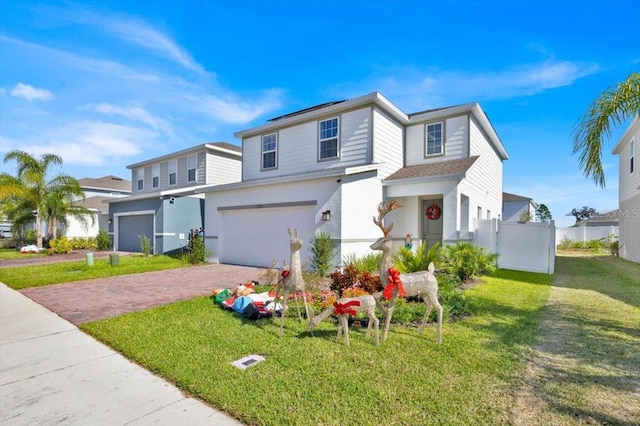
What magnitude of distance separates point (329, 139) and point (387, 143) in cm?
241

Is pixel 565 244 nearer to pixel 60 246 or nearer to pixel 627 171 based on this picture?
pixel 627 171

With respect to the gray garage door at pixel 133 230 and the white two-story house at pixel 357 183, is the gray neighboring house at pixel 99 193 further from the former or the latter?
the white two-story house at pixel 357 183

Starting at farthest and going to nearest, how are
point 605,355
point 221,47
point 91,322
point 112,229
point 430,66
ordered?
point 112,229
point 221,47
point 430,66
point 91,322
point 605,355

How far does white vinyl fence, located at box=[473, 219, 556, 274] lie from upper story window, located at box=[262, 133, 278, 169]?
9.28 meters

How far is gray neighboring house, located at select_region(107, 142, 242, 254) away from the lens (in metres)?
16.4

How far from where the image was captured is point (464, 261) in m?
9.04

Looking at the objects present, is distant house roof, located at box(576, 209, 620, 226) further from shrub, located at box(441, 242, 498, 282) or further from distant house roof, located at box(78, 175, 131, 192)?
distant house roof, located at box(78, 175, 131, 192)

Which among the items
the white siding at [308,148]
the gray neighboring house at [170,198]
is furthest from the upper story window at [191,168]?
the white siding at [308,148]

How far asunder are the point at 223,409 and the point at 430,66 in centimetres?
1254

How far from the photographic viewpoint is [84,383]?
3.50 meters

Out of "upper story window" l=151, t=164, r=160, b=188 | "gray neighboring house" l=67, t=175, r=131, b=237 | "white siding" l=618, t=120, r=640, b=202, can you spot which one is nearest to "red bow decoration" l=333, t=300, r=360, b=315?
"white siding" l=618, t=120, r=640, b=202

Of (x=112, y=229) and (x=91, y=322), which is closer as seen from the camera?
(x=91, y=322)

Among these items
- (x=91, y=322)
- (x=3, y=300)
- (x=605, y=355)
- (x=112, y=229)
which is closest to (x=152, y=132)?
(x=112, y=229)

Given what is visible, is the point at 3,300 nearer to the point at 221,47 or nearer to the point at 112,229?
the point at 221,47
